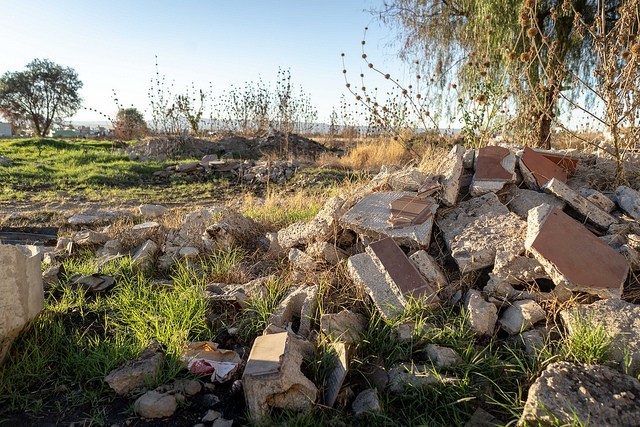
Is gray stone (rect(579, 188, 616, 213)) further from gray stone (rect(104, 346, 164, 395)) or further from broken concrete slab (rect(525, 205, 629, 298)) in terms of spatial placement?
gray stone (rect(104, 346, 164, 395))

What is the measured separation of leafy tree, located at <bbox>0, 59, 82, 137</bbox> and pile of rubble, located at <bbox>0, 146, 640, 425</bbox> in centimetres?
3144

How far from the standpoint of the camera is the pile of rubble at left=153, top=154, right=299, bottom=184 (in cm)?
1019

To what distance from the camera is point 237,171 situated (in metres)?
11.0

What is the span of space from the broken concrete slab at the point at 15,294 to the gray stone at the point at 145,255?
1.04 m

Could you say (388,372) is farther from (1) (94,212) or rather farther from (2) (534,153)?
(1) (94,212)

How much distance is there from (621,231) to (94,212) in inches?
257

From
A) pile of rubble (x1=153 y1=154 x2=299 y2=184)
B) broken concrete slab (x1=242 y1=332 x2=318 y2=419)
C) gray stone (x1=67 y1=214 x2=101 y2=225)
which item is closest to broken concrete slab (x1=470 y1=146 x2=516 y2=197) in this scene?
broken concrete slab (x1=242 y1=332 x2=318 y2=419)

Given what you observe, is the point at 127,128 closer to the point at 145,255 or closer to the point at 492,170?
the point at 145,255

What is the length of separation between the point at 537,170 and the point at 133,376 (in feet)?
10.3

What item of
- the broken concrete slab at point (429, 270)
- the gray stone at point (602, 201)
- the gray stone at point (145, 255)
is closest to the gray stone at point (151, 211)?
the gray stone at point (145, 255)

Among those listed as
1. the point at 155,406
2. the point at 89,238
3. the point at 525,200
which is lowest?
the point at 155,406

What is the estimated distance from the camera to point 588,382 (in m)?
1.82

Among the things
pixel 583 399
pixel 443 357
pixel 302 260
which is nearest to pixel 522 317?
pixel 443 357

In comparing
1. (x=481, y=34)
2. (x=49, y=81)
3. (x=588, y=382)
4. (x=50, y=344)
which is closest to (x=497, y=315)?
(x=588, y=382)
